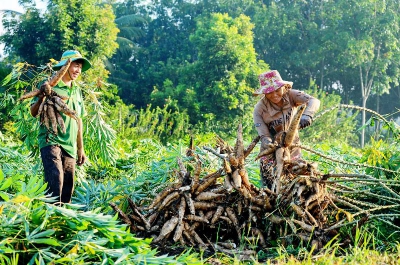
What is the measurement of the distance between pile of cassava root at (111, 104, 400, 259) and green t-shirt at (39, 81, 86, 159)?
0.78 meters

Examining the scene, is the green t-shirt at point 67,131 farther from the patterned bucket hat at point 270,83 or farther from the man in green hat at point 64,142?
the patterned bucket hat at point 270,83

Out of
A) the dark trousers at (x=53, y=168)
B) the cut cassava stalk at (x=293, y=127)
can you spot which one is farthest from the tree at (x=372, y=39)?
the dark trousers at (x=53, y=168)

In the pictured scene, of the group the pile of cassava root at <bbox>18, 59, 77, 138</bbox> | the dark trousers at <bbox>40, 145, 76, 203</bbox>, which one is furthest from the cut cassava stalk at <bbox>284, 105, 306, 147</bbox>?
the dark trousers at <bbox>40, 145, 76, 203</bbox>

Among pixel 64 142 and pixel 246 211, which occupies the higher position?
pixel 64 142

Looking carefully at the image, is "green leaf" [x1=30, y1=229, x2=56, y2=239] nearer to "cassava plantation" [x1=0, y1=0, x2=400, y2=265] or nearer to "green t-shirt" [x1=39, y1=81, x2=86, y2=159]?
"cassava plantation" [x1=0, y1=0, x2=400, y2=265]

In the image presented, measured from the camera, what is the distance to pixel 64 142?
4664 mm

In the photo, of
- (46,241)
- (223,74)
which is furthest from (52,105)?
(223,74)

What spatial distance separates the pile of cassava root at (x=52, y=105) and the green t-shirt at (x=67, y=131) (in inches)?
3.1

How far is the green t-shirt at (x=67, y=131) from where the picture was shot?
4.59m

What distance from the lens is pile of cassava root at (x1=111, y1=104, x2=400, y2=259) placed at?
13.4ft

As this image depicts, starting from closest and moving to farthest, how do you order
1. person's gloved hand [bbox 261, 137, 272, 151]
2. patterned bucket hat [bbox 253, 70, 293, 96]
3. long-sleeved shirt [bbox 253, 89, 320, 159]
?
person's gloved hand [bbox 261, 137, 272, 151], patterned bucket hat [bbox 253, 70, 293, 96], long-sleeved shirt [bbox 253, 89, 320, 159]

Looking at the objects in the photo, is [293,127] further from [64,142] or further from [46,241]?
[46,241]

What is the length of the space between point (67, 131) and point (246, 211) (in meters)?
1.55

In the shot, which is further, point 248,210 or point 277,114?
point 277,114
